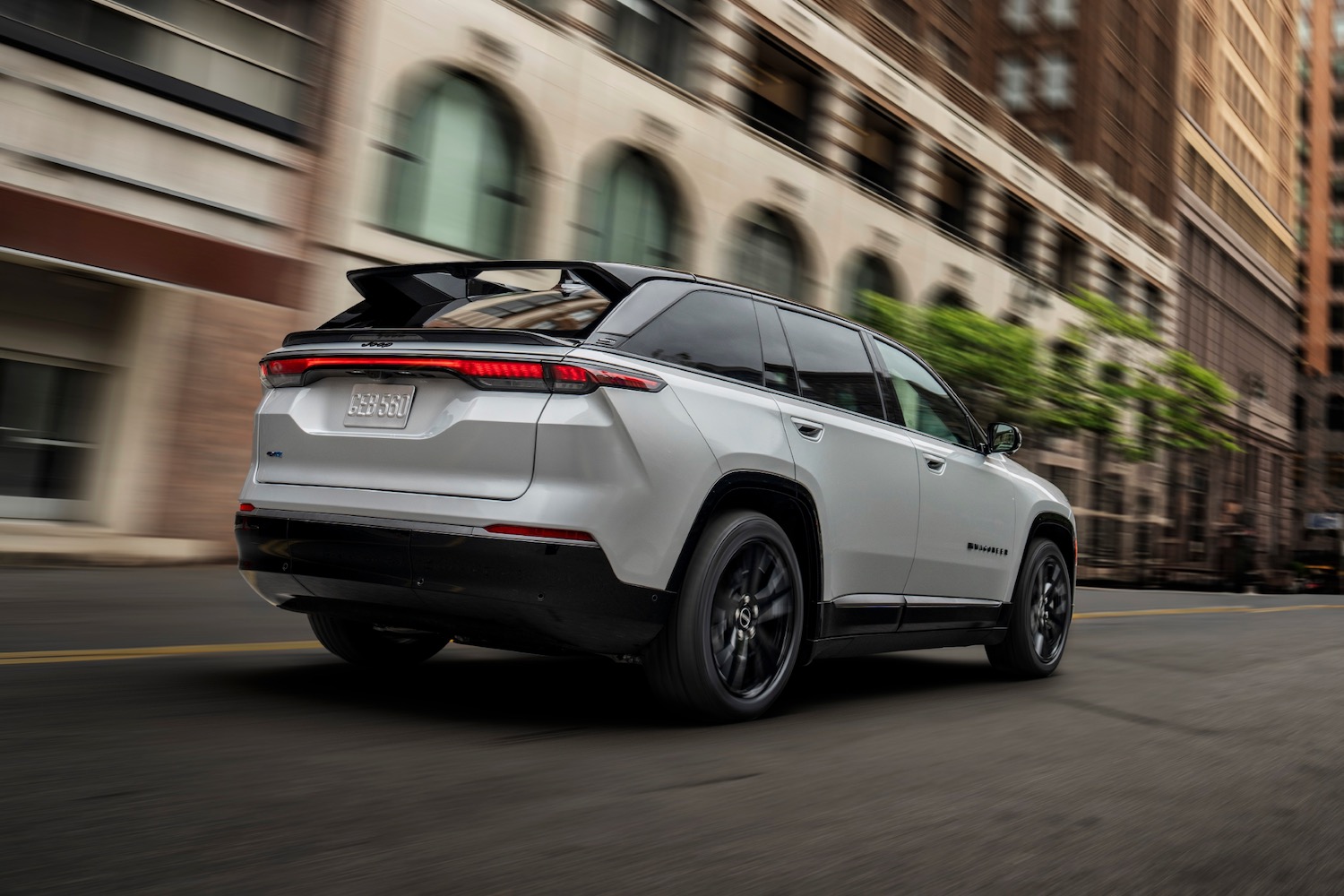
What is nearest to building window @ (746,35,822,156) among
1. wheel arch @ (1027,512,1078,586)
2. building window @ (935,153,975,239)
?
building window @ (935,153,975,239)

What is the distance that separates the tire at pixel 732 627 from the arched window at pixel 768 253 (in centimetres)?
1647

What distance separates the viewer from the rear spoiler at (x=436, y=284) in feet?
15.0

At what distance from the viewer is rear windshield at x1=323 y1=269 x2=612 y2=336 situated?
14.4ft

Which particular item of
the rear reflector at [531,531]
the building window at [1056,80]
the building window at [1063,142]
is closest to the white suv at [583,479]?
the rear reflector at [531,531]

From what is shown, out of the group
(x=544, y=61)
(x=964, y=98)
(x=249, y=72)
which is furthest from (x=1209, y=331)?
(x=249, y=72)

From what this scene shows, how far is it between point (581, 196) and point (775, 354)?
13185mm

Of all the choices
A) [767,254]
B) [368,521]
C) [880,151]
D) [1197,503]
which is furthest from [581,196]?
[1197,503]

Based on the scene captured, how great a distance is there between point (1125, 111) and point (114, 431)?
35.5 m

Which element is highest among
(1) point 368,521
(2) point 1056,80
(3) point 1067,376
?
(2) point 1056,80

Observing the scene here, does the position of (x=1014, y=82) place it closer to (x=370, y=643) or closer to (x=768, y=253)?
(x=768, y=253)

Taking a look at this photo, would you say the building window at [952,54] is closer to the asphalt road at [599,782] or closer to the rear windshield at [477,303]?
the asphalt road at [599,782]

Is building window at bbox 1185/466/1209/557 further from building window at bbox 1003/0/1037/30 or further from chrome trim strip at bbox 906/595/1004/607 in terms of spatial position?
chrome trim strip at bbox 906/595/1004/607

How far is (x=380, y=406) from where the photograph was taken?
4406 millimetres

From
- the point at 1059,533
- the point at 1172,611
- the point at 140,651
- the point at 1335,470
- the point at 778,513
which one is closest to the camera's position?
the point at 778,513
